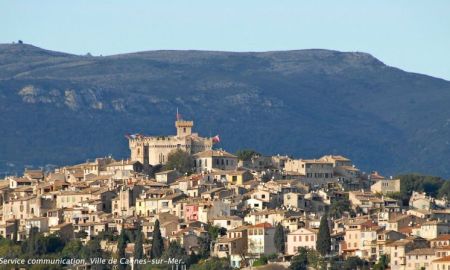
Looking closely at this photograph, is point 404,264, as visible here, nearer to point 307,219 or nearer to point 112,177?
point 307,219

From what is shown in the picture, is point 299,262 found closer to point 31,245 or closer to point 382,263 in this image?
point 382,263

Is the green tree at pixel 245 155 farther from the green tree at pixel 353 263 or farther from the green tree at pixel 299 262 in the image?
the green tree at pixel 353 263

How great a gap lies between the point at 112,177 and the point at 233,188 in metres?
9.99

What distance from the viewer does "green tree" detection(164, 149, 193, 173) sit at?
135250 millimetres

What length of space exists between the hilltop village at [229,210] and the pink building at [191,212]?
75mm

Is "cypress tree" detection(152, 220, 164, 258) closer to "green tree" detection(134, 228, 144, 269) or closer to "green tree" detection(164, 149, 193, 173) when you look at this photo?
"green tree" detection(134, 228, 144, 269)

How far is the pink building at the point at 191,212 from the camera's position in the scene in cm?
12106

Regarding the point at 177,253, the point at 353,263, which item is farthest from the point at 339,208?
the point at 353,263

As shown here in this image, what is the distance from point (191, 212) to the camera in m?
122

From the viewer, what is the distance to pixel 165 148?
138 metres

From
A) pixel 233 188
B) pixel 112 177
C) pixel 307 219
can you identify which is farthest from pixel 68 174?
pixel 307 219

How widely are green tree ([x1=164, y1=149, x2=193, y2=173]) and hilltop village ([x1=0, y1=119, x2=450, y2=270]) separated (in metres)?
0.06

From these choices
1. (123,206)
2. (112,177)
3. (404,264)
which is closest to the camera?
(404,264)

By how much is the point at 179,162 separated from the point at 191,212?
554 inches
